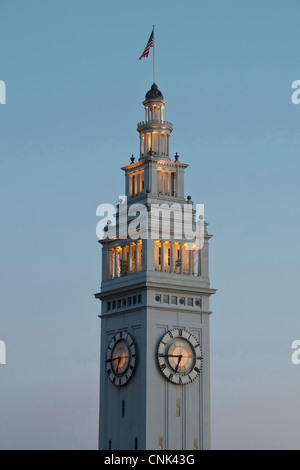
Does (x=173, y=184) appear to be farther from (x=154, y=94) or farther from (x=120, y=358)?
(x=120, y=358)

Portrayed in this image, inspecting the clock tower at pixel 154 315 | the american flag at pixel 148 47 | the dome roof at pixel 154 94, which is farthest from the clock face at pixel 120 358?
the american flag at pixel 148 47

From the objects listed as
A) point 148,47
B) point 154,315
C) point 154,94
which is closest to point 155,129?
point 154,94

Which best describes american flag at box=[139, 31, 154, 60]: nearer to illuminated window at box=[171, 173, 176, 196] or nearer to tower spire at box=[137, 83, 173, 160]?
tower spire at box=[137, 83, 173, 160]

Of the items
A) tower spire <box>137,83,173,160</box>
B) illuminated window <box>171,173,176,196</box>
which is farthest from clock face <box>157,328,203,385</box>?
tower spire <box>137,83,173,160</box>

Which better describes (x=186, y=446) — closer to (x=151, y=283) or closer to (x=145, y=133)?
(x=151, y=283)

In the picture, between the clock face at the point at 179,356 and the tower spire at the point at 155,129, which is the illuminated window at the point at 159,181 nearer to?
the tower spire at the point at 155,129
